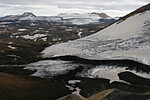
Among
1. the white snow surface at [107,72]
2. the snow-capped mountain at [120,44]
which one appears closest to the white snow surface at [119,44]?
the snow-capped mountain at [120,44]

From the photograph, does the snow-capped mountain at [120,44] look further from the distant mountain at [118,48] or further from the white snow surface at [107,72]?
the white snow surface at [107,72]

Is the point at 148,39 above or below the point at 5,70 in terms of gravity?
above

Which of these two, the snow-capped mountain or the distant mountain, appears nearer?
the distant mountain

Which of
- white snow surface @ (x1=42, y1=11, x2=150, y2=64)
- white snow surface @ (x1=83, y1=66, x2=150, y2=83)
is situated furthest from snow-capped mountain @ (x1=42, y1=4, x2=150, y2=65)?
white snow surface @ (x1=83, y1=66, x2=150, y2=83)

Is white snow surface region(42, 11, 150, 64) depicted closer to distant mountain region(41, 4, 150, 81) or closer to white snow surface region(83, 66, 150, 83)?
distant mountain region(41, 4, 150, 81)

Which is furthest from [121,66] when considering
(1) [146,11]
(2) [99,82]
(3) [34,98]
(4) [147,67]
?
(1) [146,11]

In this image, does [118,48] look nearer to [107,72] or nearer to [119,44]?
[119,44]

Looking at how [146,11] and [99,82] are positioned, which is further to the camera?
[146,11]

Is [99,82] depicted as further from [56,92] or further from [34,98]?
[34,98]
